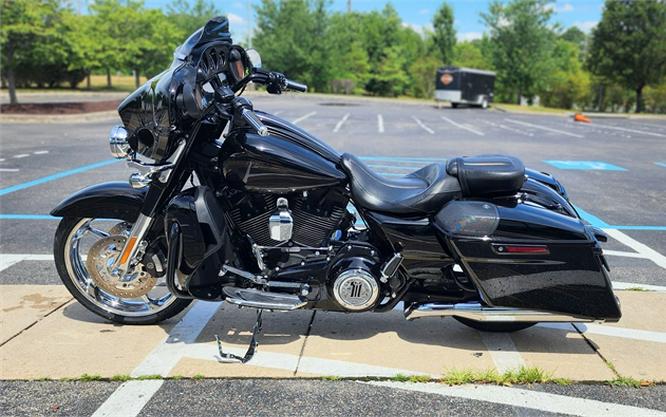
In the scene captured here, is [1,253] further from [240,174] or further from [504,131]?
[504,131]

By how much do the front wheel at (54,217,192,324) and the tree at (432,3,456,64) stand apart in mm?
55314

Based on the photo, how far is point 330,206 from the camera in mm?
3242

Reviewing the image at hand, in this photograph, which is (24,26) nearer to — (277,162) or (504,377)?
(277,162)

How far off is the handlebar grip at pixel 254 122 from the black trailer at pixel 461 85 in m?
33.9

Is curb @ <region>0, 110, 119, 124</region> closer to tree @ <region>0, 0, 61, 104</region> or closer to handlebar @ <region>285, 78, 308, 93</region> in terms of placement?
tree @ <region>0, 0, 61, 104</region>

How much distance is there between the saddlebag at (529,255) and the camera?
9.96 ft

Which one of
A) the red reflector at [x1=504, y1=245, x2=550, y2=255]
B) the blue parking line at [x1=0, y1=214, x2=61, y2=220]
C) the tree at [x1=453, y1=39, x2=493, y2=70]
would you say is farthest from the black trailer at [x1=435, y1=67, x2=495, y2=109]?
the red reflector at [x1=504, y1=245, x2=550, y2=255]

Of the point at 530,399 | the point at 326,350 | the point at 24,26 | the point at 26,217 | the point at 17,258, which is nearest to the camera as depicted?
the point at 530,399

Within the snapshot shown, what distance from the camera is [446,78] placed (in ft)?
117

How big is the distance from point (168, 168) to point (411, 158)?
27.4ft

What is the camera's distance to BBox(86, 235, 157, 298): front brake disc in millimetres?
3639

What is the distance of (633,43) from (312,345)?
138 ft

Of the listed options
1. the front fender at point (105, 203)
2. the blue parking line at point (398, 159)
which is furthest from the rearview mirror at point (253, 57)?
the blue parking line at point (398, 159)

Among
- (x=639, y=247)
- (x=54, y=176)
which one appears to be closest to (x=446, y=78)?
(x=54, y=176)
